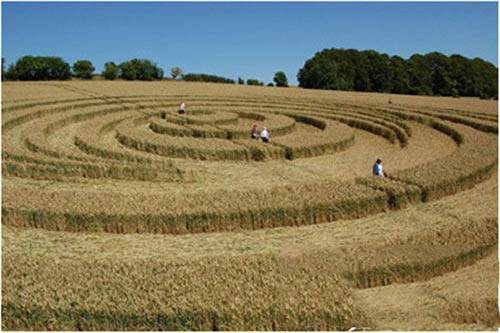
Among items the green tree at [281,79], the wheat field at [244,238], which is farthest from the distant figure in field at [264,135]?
the green tree at [281,79]

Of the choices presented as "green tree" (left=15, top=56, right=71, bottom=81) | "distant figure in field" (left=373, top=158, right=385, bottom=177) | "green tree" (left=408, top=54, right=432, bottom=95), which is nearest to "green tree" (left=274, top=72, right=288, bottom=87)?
"green tree" (left=408, top=54, right=432, bottom=95)

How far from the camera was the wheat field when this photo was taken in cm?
922

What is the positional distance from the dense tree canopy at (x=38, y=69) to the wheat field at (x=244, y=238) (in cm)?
6140

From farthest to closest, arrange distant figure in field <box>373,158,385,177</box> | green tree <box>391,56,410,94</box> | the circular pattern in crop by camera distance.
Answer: green tree <box>391,56,410,94</box> → distant figure in field <box>373,158,385,177</box> → the circular pattern in crop

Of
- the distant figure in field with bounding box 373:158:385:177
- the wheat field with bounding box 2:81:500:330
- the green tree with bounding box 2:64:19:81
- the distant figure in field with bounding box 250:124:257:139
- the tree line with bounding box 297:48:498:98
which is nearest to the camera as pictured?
the wheat field with bounding box 2:81:500:330

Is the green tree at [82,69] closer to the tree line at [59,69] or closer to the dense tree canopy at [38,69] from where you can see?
the tree line at [59,69]

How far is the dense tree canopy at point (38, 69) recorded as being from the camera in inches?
3351

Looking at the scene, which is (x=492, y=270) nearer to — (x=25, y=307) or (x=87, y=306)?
(x=87, y=306)

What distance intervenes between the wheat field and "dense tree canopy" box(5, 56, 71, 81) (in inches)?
2417

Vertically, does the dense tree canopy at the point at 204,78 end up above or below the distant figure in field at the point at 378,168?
above

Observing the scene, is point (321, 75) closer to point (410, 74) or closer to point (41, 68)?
point (410, 74)

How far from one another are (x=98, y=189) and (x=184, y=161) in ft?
26.2

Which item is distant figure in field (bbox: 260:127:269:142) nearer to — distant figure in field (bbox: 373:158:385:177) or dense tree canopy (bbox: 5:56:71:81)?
distant figure in field (bbox: 373:158:385:177)

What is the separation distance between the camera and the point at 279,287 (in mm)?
9883
